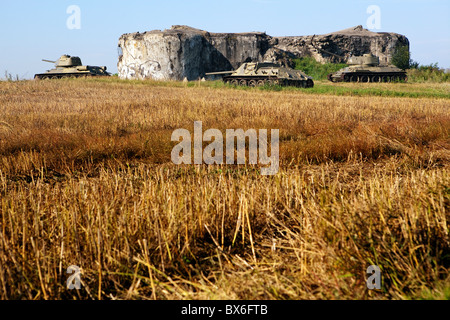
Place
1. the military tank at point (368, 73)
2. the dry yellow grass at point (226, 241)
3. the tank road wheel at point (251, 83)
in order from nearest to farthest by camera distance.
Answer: the dry yellow grass at point (226, 241) < the tank road wheel at point (251, 83) < the military tank at point (368, 73)

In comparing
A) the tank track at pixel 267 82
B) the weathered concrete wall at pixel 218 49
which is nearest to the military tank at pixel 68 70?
the weathered concrete wall at pixel 218 49

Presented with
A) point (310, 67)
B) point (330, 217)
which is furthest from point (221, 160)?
point (310, 67)

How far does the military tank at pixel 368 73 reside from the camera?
28953mm

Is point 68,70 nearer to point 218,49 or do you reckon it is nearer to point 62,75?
point 62,75

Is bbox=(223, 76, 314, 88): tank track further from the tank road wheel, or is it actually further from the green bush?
the green bush

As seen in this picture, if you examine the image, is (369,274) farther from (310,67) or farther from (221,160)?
(310,67)

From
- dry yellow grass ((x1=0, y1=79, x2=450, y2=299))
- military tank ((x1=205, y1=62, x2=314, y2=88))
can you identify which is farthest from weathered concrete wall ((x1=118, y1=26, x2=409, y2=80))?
dry yellow grass ((x1=0, y1=79, x2=450, y2=299))

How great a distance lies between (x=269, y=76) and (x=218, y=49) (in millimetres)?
12821

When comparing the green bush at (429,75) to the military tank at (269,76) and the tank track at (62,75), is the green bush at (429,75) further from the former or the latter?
the tank track at (62,75)

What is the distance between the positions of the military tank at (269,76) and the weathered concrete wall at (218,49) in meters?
9.01

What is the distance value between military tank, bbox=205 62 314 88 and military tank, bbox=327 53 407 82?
465cm

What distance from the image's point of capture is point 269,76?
993 inches

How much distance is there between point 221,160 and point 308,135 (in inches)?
99.5

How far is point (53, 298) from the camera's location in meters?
2.60
